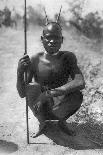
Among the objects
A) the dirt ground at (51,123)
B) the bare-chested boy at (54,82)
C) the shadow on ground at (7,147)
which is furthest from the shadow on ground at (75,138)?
the shadow on ground at (7,147)

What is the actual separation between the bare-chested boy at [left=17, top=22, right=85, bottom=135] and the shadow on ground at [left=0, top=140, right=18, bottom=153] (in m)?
0.51

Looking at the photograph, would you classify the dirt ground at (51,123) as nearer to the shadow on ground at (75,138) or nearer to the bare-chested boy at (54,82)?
the shadow on ground at (75,138)

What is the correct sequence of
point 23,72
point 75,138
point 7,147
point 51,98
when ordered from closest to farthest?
point 23,72
point 7,147
point 51,98
point 75,138

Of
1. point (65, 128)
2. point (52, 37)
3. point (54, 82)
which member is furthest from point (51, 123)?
point (52, 37)

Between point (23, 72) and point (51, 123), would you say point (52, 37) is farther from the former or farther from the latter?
point (51, 123)

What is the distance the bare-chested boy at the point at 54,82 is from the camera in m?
4.55

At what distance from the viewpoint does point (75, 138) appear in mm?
4953

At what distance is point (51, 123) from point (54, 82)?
667 millimetres

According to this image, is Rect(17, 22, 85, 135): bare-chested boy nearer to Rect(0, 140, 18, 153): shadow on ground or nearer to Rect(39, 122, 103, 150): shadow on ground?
Rect(39, 122, 103, 150): shadow on ground

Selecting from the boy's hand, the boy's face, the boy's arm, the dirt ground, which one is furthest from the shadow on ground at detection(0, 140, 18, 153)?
the boy's face

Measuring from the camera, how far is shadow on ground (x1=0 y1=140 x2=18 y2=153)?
4566mm

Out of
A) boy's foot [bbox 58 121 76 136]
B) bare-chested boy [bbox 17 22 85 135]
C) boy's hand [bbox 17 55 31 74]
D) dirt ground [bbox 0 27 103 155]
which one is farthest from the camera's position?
boy's foot [bbox 58 121 76 136]

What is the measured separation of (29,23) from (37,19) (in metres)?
0.21

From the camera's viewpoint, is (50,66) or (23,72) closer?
(23,72)
